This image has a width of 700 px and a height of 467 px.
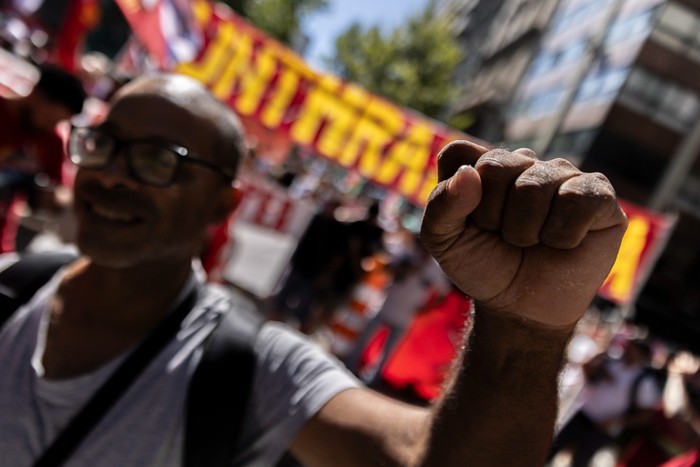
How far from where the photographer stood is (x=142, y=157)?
5.27 feet

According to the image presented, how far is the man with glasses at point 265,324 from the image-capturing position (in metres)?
0.80

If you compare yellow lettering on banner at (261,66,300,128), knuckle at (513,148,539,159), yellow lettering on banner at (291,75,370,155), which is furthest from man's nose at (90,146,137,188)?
yellow lettering on banner at (291,75,370,155)

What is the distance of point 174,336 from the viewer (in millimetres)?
1442

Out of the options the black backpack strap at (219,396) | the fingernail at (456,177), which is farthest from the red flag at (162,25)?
the fingernail at (456,177)

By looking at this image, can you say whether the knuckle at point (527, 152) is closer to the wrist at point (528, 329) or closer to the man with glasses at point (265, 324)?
the man with glasses at point (265, 324)

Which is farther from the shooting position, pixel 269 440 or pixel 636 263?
pixel 636 263

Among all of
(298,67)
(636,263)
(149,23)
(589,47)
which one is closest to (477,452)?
(149,23)

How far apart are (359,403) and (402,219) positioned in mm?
7896

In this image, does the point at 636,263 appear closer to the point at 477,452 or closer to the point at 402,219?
the point at 402,219

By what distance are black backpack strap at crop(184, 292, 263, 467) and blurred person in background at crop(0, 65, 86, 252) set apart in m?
1.84

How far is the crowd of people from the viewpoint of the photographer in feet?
2.66

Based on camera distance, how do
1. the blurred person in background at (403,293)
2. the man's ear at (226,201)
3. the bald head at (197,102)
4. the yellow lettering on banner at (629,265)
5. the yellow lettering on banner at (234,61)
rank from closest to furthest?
the bald head at (197,102) < the man's ear at (226,201) < the blurred person in background at (403,293) < the yellow lettering on banner at (234,61) < the yellow lettering on banner at (629,265)

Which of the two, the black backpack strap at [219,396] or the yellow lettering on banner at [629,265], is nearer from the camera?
the black backpack strap at [219,396]

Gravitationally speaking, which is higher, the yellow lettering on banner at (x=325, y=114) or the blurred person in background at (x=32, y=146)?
the yellow lettering on banner at (x=325, y=114)
